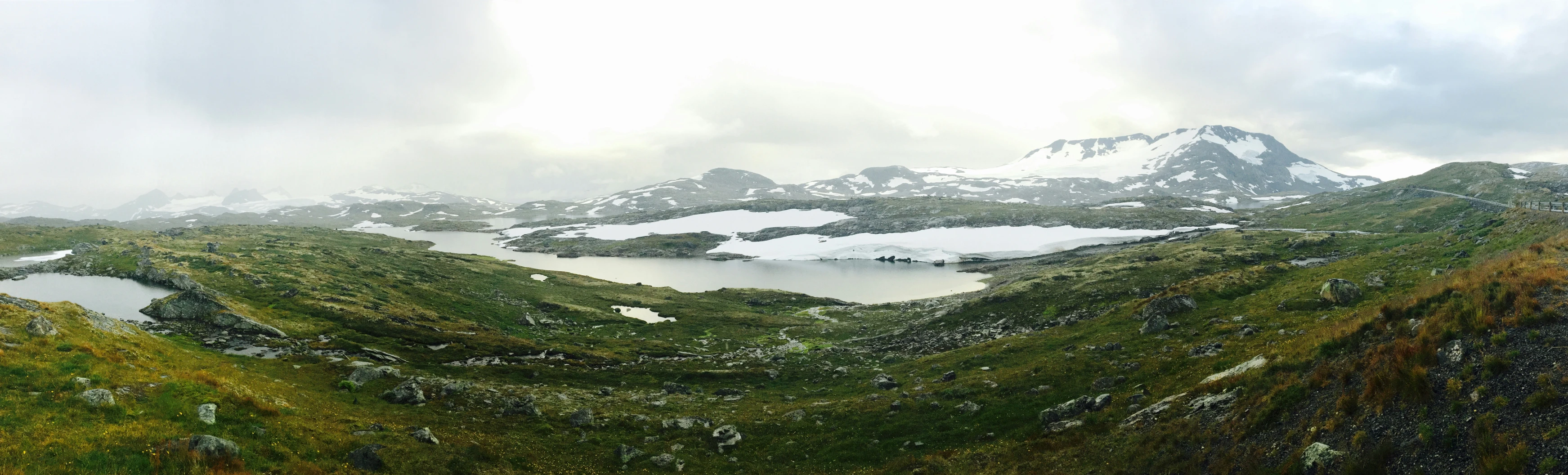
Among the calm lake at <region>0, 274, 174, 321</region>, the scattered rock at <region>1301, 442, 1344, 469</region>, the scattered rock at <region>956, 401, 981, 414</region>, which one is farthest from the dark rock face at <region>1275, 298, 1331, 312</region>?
the calm lake at <region>0, 274, 174, 321</region>

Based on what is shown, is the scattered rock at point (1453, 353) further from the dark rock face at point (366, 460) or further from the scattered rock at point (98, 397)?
the scattered rock at point (98, 397)

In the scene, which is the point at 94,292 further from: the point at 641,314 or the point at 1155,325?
the point at 1155,325

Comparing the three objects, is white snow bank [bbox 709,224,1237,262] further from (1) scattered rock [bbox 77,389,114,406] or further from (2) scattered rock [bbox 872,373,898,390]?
(1) scattered rock [bbox 77,389,114,406]

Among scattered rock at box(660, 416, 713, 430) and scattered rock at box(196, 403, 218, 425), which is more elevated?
scattered rock at box(196, 403, 218, 425)

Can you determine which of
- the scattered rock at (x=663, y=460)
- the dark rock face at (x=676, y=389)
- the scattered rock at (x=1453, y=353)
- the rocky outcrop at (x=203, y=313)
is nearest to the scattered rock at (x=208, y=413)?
the scattered rock at (x=663, y=460)

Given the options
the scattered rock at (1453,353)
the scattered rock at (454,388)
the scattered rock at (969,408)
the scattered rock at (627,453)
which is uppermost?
the scattered rock at (1453,353)

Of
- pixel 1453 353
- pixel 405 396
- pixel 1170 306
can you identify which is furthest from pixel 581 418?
pixel 1170 306
